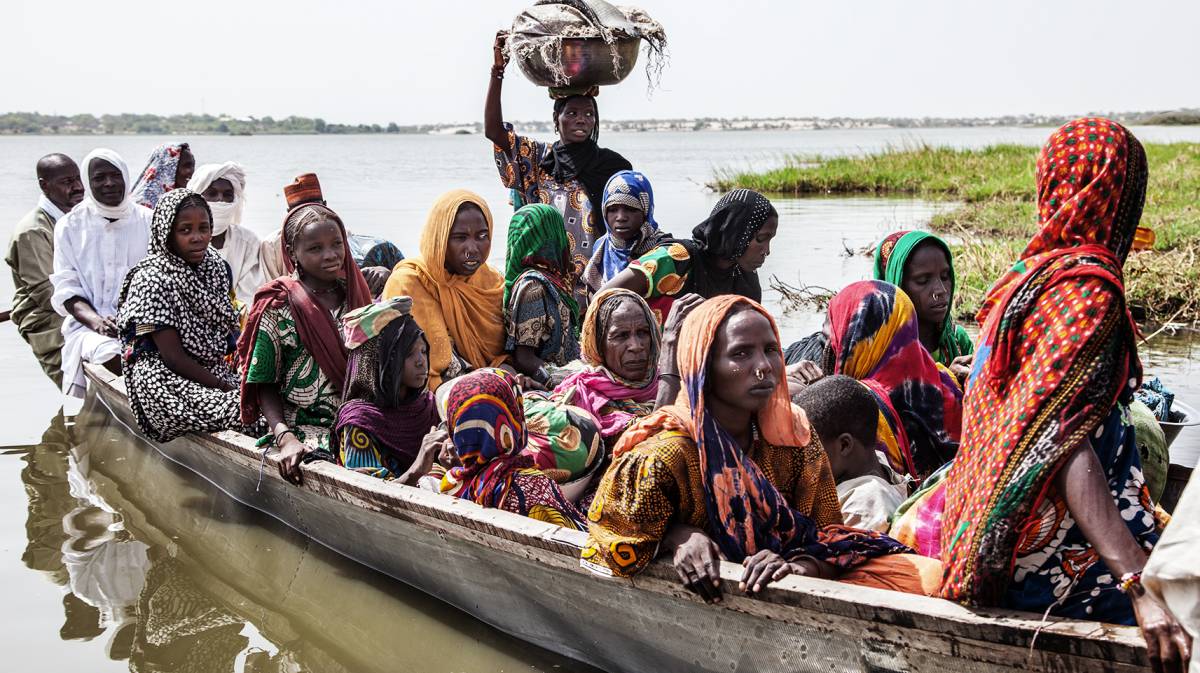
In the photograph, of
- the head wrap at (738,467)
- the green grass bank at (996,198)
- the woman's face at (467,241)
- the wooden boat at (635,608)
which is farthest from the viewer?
the green grass bank at (996,198)

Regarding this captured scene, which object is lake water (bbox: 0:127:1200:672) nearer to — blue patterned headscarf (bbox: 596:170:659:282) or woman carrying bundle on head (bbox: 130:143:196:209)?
woman carrying bundle on head (bbox: 130:143:196:209)

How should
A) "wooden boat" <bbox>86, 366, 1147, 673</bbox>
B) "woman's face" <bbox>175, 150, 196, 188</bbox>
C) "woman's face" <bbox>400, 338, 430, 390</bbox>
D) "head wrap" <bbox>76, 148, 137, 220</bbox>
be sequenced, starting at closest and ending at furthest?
"wooden boat" <bbox>86, 366, 1147, 673</bbox>
"woman's face" <bbox>400, 338, 430, 390</bbox>
"head wrap" <bbox>76, 148, 137, 220</bbox>
"woman's face" <bbox>175, 150, 196, 188</bbox>

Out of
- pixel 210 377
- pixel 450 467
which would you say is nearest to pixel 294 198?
pixel 210 377

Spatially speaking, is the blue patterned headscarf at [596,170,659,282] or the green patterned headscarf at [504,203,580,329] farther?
the blue patterned headscarf at [596,170,659,282]

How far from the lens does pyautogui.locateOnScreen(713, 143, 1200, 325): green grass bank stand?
28.4 feet

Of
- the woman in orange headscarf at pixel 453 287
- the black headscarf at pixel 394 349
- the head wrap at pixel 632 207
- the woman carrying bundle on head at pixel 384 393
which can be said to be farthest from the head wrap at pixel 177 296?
the head wrap at pixel 632 207

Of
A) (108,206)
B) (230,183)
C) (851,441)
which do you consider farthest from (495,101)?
(851,441)

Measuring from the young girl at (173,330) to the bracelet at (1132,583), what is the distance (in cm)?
389

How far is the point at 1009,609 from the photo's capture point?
2.46m

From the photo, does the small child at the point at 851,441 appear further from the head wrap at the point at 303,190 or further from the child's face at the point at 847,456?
the head wrap at the point at 303,190

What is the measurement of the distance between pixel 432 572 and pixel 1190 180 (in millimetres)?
15812

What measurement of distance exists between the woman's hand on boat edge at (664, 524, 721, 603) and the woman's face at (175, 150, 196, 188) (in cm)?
548

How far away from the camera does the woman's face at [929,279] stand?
4.13m

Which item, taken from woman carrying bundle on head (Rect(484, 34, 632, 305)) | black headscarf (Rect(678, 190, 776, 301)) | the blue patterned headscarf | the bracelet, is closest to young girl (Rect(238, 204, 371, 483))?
the blue patterned headscarf
